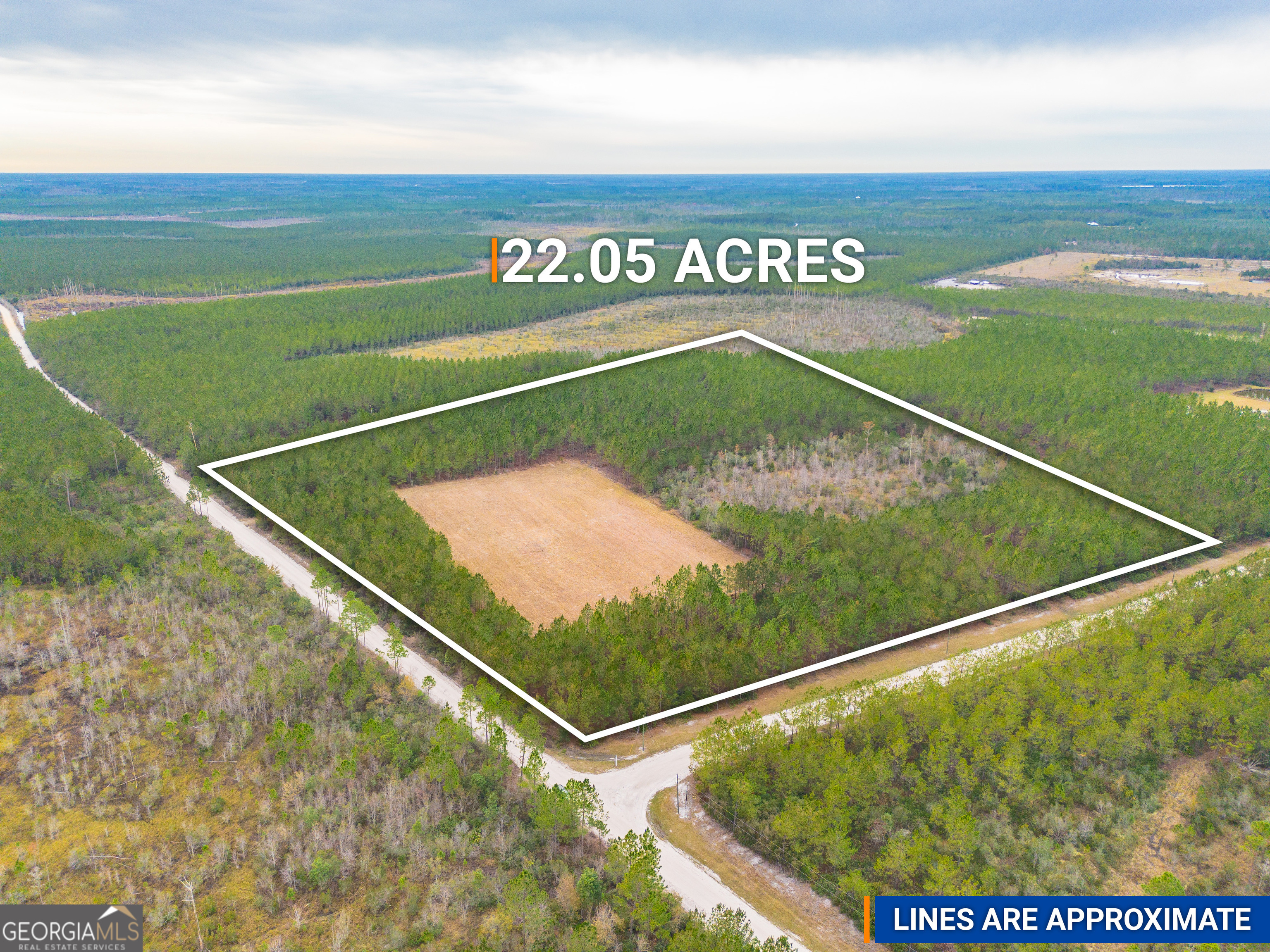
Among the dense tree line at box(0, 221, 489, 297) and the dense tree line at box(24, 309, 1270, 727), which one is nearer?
the dense tree line at box(24, 309, 1270, 727)

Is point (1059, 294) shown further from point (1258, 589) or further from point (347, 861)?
point (347, 861)

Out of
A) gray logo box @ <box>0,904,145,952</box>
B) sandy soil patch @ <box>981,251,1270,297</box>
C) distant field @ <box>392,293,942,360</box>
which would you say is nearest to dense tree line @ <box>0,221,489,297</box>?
distant field @ <box>392,293,942,360</box>

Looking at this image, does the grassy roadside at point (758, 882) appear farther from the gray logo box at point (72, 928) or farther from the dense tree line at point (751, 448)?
the gray logo box at point (72, 928)

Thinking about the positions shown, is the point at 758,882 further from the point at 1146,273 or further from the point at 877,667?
the point at 1146,273

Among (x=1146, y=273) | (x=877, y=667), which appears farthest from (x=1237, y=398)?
(x=1146, y=273)

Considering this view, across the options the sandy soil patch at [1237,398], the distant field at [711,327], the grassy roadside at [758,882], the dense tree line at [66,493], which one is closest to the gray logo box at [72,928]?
the grassy roadside at [758,882]

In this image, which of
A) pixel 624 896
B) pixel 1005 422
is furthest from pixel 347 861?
pixel 1005 422

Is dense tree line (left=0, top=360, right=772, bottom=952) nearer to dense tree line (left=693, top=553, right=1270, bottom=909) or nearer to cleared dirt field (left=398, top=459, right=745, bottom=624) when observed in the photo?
dense tree line (left=693, top=553, right=1270, bottom=909)
